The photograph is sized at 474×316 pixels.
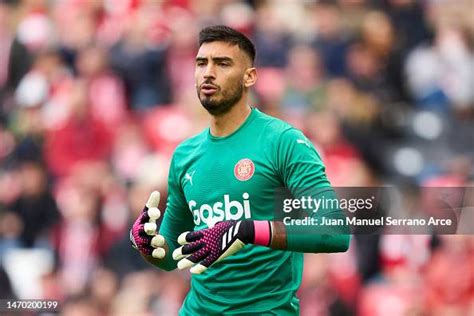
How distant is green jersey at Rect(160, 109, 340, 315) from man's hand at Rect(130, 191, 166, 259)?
198 mm

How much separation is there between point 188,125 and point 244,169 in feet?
12.4

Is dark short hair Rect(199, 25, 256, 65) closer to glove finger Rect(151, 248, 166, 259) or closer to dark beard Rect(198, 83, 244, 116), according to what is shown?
dark beard Rect(198, 83, 244, 116)

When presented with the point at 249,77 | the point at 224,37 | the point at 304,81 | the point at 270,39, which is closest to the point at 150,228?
the point at 249,77

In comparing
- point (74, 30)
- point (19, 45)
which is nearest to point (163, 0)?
point (74, 30)

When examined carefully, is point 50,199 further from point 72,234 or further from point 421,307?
point 421,307

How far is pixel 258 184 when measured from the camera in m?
4.02

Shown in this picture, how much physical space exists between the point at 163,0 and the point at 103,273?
8.09 feet

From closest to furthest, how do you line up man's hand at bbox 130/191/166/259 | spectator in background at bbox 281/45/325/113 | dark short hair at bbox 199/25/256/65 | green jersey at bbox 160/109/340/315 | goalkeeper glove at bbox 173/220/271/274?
goalkeeper glove at bbox 173/220/271/274 → green jersey at bbox 160/109/340/315 → man's hand at bbox 130/191/166/259 → dark short hair at bbox 199/25/256/65 → spectator in background at bbox 281/45/325/113

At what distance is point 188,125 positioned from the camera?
7.80 metres

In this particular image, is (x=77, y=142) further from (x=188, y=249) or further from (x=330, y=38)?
(x=188, y=249)

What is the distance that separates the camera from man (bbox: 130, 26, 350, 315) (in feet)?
12.2

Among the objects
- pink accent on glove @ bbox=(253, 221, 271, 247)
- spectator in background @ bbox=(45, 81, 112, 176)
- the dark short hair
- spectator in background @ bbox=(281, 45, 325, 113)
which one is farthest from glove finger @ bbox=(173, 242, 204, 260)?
spectator in background @ bbox=(45, 81, 112, 176)

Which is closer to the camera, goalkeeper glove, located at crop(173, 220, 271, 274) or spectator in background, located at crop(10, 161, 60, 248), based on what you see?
goalkeeper glove, located at crop(173, 220, 271, 274)

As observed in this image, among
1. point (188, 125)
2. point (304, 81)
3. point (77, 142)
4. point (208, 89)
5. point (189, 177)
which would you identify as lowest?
point (189, 177)
